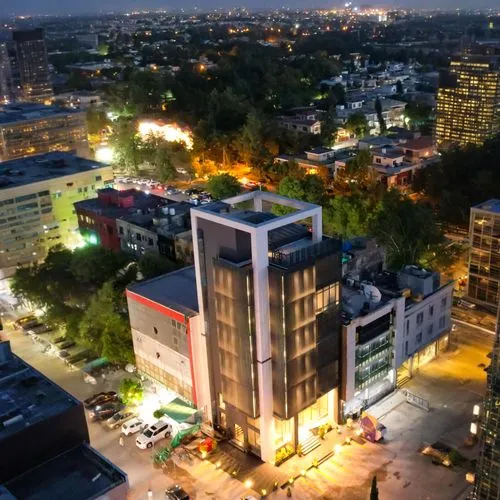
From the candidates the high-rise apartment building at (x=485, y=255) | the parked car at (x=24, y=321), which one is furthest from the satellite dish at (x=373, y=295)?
the parked car at (x=24, y=321)

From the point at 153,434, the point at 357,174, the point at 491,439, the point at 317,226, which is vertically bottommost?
the point at 153,434

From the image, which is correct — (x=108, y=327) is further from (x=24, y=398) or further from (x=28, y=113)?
(x=28, y=113)

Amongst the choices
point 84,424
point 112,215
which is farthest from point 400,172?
point 84,424

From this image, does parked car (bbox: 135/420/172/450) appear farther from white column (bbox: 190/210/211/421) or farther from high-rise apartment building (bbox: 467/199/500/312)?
high-rise apartment building (bbox: 467/199/500/312)

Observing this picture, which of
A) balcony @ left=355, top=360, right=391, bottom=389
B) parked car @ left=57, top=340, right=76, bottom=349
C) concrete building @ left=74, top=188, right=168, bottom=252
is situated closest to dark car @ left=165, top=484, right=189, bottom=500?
balcony @ left=355, top=360, right=391, bottom=389

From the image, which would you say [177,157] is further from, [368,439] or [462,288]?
[368,439]

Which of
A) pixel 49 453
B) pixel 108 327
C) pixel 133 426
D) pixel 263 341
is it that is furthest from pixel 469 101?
pixel 49 453
